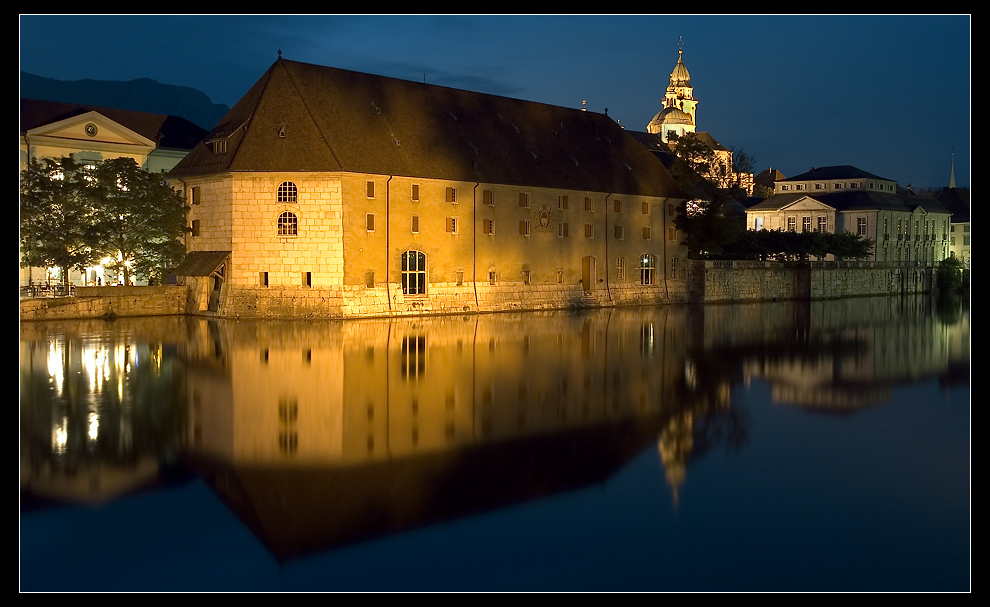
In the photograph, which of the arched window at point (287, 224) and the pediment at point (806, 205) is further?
the pediment at point (806, 205)

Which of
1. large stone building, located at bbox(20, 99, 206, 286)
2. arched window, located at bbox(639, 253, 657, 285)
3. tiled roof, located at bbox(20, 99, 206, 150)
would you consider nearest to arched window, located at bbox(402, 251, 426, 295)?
large stone building, located at bbox(20, 99, 206, 286)

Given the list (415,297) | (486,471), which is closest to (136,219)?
(415,297)

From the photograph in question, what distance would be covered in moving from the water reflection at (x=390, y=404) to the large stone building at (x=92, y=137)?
1608 cm

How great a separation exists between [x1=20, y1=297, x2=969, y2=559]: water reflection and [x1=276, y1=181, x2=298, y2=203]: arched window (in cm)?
545

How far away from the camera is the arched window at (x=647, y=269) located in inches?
2212

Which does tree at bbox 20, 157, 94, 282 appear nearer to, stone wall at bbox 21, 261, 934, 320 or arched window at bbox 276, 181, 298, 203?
stone wall at bbox 21, 261, 934, 320

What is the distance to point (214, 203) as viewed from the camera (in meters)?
43.8

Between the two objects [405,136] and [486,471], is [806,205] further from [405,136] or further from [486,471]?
[486,471]

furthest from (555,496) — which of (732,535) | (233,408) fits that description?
(233,408)

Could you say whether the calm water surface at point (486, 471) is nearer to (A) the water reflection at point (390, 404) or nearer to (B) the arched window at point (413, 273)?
(A) the water reflection at point (390, 404)

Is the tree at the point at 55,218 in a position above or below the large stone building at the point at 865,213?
below

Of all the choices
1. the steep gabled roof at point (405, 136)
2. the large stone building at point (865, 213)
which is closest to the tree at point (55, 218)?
the steep gabled roof at point (405, 136)

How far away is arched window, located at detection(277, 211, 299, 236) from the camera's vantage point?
42.4m

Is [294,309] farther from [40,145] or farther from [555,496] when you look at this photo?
[555,496]
